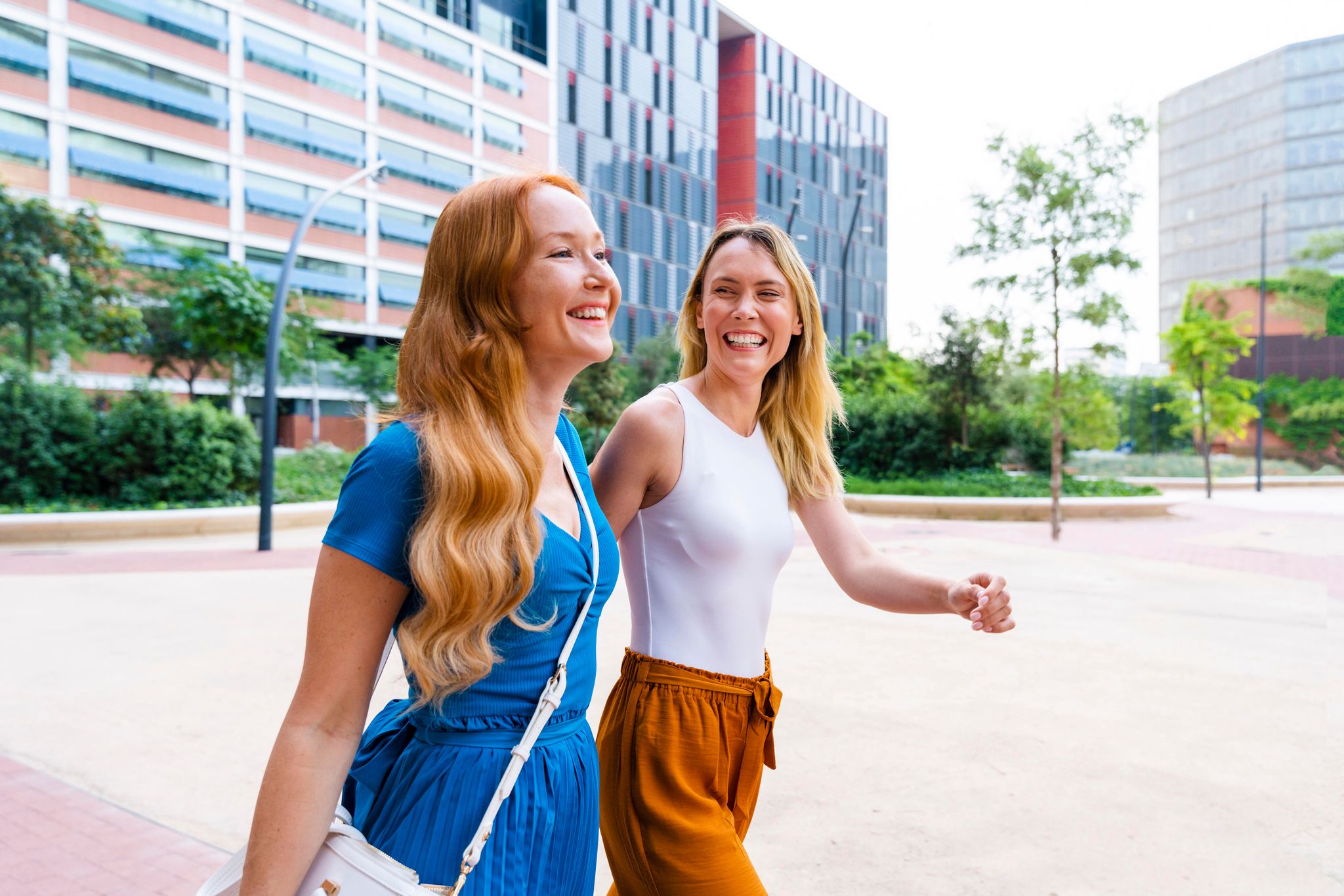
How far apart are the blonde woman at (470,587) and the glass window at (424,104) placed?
46.1m

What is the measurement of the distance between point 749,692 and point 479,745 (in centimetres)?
84

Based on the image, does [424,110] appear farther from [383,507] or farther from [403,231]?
[383,507]

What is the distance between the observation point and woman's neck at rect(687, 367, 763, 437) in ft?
7.60

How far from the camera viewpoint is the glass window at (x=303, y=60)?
39.1 m

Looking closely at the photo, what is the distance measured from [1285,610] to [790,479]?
28.0 ft

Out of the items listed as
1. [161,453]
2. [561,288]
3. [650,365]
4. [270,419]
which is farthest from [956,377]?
[561,288]

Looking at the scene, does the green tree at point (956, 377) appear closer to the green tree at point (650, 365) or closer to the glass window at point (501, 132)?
the green tree at point (650, 365)

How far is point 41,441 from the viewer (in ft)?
54.9

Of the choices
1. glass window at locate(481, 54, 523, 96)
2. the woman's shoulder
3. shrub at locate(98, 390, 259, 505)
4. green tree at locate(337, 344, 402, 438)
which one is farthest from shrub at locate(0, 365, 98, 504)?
glass window at locate(481, 54, 523, 96)

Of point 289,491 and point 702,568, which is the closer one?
point 702,568

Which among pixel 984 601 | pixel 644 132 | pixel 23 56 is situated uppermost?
pixel 644 132

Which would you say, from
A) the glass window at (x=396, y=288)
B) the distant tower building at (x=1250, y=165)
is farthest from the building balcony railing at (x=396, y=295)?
the distant tower building at (x=1250, y=165)

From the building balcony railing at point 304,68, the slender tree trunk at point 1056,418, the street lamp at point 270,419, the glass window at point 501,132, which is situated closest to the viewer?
the street lamp at point 270,419

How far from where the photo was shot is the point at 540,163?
167 centimetres
